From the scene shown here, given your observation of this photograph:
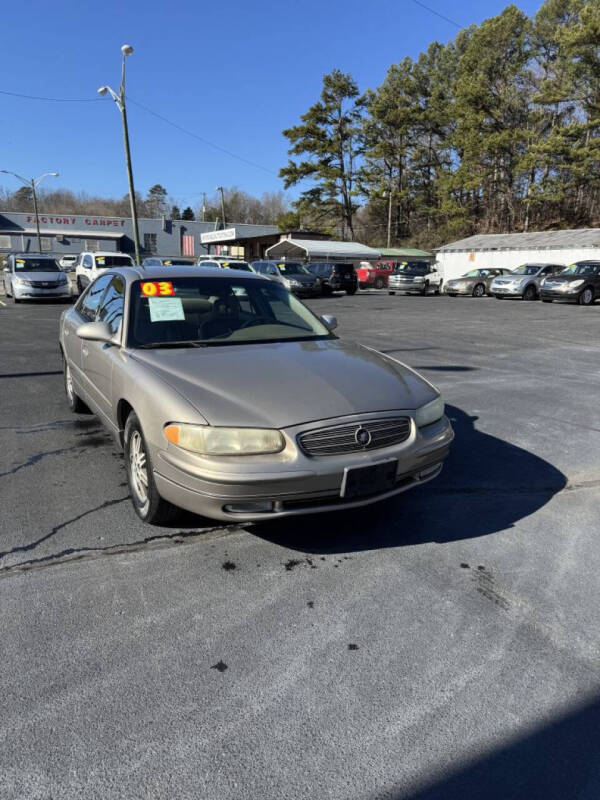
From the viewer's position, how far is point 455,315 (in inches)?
695

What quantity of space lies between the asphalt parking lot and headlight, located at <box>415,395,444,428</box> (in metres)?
0.68

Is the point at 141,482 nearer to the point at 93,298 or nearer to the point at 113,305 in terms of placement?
the point at 113,305

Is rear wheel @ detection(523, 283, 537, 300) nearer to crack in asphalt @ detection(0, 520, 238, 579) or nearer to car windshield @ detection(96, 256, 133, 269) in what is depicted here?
car windshield @ detection(96, 256, 133, 269)

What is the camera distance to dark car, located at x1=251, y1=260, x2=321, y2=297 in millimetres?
24328

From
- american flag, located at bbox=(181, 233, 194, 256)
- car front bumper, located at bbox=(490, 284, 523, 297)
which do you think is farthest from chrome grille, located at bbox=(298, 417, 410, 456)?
american flag, located at bbox=(181, 233, 194, 256)

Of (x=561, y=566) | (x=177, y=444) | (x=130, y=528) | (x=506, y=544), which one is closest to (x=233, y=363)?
(x=177, y=444)

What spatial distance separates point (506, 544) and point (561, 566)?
32 centimetres

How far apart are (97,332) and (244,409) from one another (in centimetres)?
158

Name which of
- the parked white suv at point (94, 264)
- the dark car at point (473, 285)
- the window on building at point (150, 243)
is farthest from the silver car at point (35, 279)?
the window on building at point (150, 243)

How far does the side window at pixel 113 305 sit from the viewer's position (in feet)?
13.1

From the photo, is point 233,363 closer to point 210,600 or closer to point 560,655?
point 210,600

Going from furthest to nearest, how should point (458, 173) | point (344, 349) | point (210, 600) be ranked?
point (458, 173) → point (344, 349) → point (210, 600)

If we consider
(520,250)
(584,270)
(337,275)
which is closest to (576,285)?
(584,270)

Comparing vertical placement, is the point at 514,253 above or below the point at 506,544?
above
